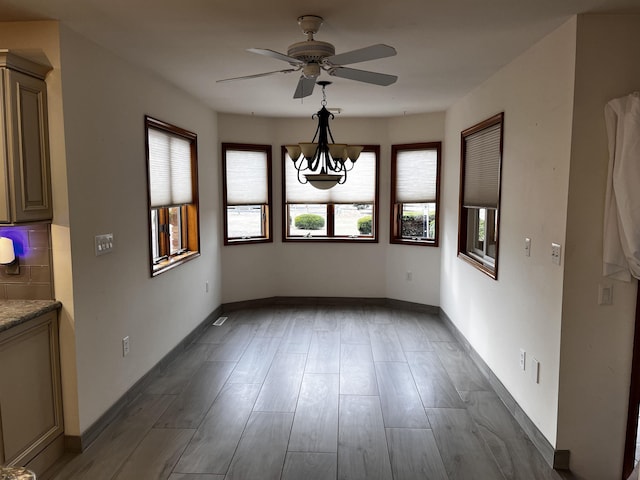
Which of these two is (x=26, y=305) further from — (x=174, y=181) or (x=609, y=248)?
(x=609, y=248)

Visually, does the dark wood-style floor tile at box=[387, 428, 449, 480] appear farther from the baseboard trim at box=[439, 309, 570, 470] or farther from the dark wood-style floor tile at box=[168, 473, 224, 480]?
the dark wood-style floor tile at box=[168, 473, 224, 480]

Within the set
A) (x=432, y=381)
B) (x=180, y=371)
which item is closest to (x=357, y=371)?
(x=432, y=381)

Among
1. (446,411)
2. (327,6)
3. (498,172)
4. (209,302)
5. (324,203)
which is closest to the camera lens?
(327,6)

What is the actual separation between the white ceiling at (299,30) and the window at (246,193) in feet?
6.21

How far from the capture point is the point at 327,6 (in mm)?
2441

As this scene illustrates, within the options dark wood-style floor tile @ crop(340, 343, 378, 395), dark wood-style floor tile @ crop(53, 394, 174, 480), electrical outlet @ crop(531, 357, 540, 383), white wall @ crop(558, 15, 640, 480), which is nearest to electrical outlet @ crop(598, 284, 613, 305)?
white wall @ crop(558, 15, 640, 480)

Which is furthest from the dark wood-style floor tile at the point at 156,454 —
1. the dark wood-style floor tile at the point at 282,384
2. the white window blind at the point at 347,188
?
the white window blind at the point at 347,188

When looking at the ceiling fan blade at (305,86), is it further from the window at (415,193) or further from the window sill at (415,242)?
the window sill at (415,242)

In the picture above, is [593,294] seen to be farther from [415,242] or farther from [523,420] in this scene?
[415,242]

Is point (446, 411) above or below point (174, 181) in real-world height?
below

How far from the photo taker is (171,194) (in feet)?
14.6

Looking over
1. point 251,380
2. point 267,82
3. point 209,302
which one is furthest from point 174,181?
point 251,380

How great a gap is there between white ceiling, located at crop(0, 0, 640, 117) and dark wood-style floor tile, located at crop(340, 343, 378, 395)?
100 inches

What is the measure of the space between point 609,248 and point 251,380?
2.81m
